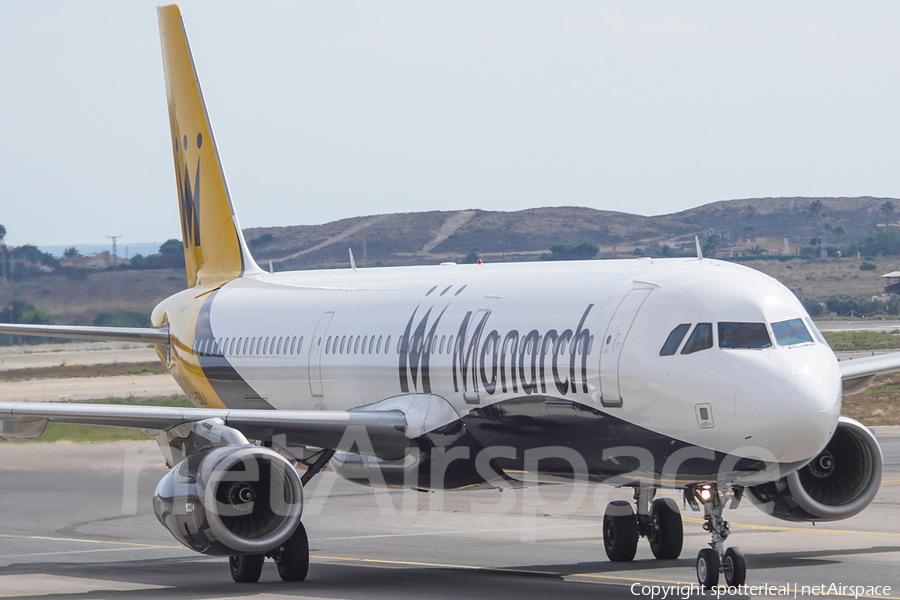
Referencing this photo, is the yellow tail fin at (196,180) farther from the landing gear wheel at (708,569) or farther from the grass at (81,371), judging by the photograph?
the grass at (81,371)

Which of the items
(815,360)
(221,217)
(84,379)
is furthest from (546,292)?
(84,379)

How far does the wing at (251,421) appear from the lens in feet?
52.1

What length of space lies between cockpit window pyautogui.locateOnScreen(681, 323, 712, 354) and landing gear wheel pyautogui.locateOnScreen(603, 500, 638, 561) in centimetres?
483

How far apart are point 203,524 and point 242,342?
7.81 meters

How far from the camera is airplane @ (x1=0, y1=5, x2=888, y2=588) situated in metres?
13.2

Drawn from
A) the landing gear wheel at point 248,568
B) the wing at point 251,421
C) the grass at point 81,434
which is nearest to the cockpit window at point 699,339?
the wing at point 251,421

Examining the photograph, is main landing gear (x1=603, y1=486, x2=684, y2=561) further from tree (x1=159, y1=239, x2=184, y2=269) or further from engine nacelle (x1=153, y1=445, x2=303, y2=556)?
tree (x1=159, y1=239, x2=184, y2=269)

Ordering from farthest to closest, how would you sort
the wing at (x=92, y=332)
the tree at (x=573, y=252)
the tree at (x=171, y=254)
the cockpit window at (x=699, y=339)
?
1. the tree at (x=573, y=252)
2. the tree at (x=171, y=254)
3. the wing at (x=92, y=332)
4. the cockpit window at (x=699, y=339)

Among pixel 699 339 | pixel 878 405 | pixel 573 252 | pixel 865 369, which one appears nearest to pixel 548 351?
pixel 699 339

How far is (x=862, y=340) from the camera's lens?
7944 cm

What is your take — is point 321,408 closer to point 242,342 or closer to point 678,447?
point 242,342

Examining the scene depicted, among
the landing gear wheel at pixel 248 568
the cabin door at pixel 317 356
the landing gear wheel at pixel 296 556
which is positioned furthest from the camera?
the cabin door at pixel 317 356

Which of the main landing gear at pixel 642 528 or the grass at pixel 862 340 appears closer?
the main landing gear at pixel 642 528

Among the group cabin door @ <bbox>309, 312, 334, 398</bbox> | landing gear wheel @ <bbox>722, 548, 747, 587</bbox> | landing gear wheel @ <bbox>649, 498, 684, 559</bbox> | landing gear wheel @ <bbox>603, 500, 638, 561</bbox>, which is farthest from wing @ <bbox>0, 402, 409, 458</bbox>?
landing gear wheel @ <bbox>722, 548, 747, 587</bbox>
